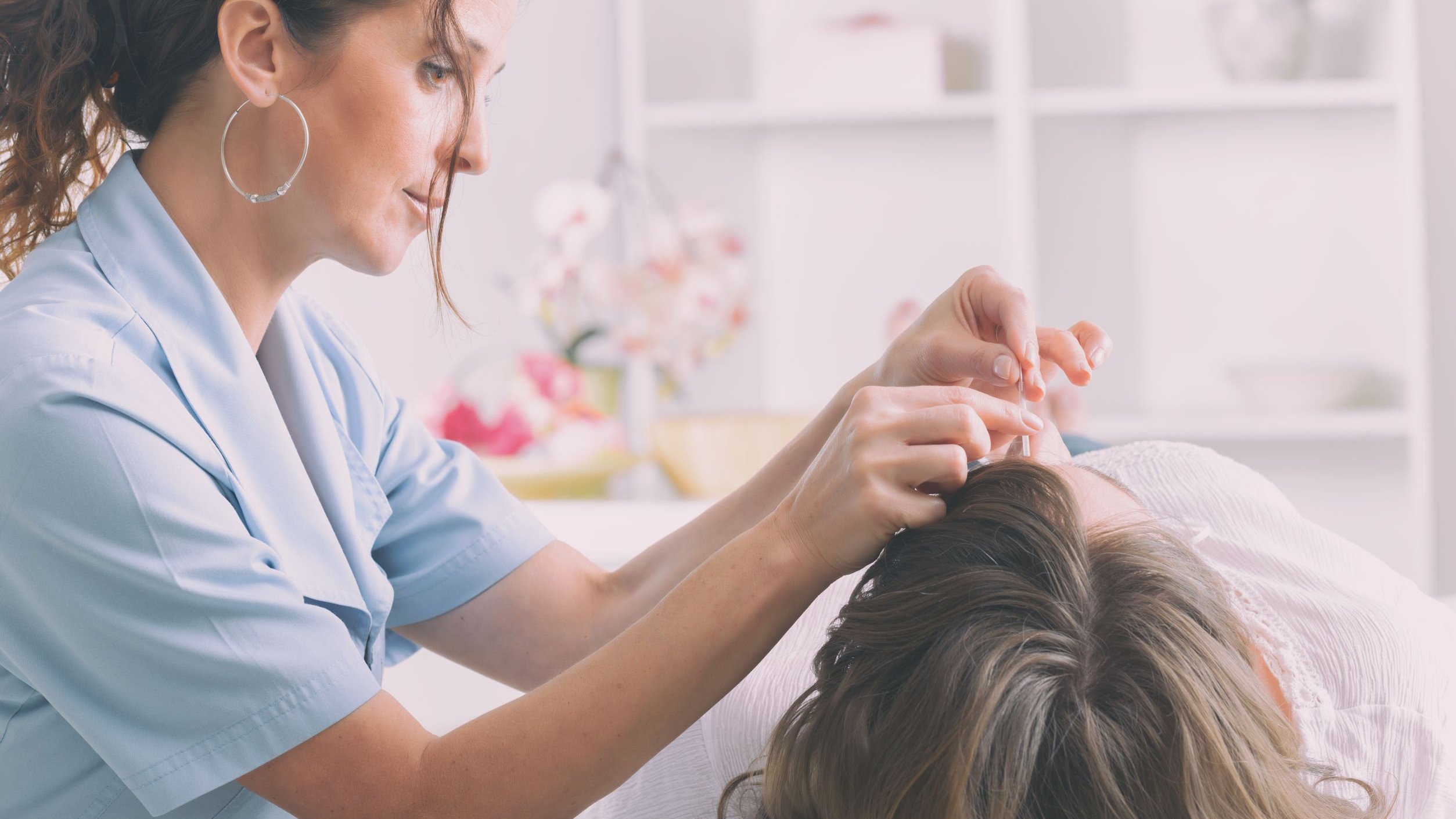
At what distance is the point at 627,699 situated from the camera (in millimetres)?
820

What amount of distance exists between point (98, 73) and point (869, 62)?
238 cm

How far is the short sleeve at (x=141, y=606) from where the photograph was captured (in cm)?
83

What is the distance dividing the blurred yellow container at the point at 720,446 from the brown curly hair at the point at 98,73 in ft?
4.38

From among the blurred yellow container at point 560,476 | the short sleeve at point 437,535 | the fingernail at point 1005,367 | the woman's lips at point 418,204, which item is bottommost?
the blurred yellow container at point 560,476

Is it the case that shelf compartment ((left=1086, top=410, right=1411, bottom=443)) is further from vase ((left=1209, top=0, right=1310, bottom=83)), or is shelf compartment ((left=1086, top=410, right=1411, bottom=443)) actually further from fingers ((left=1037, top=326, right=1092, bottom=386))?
fingers ((left=1037, top=326, right=1092, bottom=386))

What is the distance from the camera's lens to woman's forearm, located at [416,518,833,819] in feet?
2.63

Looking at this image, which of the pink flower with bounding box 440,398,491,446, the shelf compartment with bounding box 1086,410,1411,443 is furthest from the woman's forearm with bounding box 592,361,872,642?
the shelf compartment with bounding box 1086,410,1411,443

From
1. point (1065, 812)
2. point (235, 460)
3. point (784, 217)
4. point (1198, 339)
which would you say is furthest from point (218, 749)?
point (1198, 339)

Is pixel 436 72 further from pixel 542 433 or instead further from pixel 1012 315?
pixel 542 433

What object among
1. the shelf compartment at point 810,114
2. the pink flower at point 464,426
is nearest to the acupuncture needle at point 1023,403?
the pink flower at point 464,426

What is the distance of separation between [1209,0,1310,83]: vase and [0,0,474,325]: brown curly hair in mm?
2575

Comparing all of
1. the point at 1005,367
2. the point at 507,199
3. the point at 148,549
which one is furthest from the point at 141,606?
the point at 507,199

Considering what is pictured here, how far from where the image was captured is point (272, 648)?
852mm

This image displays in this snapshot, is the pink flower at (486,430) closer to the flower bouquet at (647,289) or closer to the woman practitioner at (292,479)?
the flower bouquet at (647,289)
